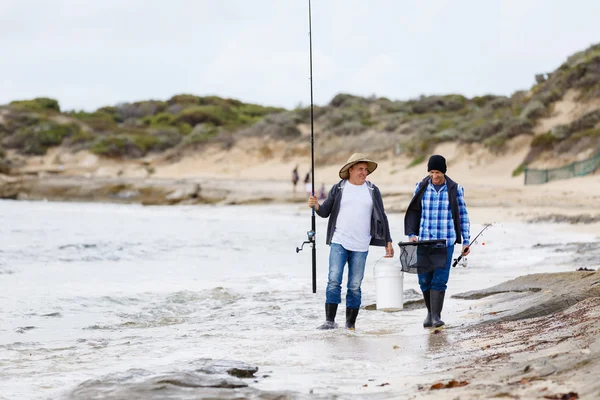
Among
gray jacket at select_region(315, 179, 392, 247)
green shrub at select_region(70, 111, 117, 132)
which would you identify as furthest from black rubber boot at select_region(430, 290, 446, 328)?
green shrub at select_region(70, 111, 117, 132)

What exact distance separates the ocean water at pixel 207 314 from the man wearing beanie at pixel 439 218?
27cm

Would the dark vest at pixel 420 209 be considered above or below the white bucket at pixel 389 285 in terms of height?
above

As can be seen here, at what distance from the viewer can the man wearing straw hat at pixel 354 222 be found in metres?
7.00

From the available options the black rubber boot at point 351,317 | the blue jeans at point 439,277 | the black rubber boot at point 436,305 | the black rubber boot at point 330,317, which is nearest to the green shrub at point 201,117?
the black rubber boot at point 330,317

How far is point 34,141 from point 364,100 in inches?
936

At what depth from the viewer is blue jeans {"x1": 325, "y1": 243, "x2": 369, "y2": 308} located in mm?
7055

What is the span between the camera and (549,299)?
6781 mm

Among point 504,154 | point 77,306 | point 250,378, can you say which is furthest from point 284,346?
point 504,154

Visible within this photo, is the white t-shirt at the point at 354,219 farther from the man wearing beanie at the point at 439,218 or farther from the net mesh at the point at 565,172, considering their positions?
the net mesh at the point at 565,172

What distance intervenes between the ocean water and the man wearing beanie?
10.7 inches

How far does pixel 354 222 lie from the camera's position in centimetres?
698

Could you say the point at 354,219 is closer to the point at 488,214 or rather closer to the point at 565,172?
the point at 488,214

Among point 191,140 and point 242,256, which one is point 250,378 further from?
point 191,140

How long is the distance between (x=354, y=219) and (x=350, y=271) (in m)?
0.45
